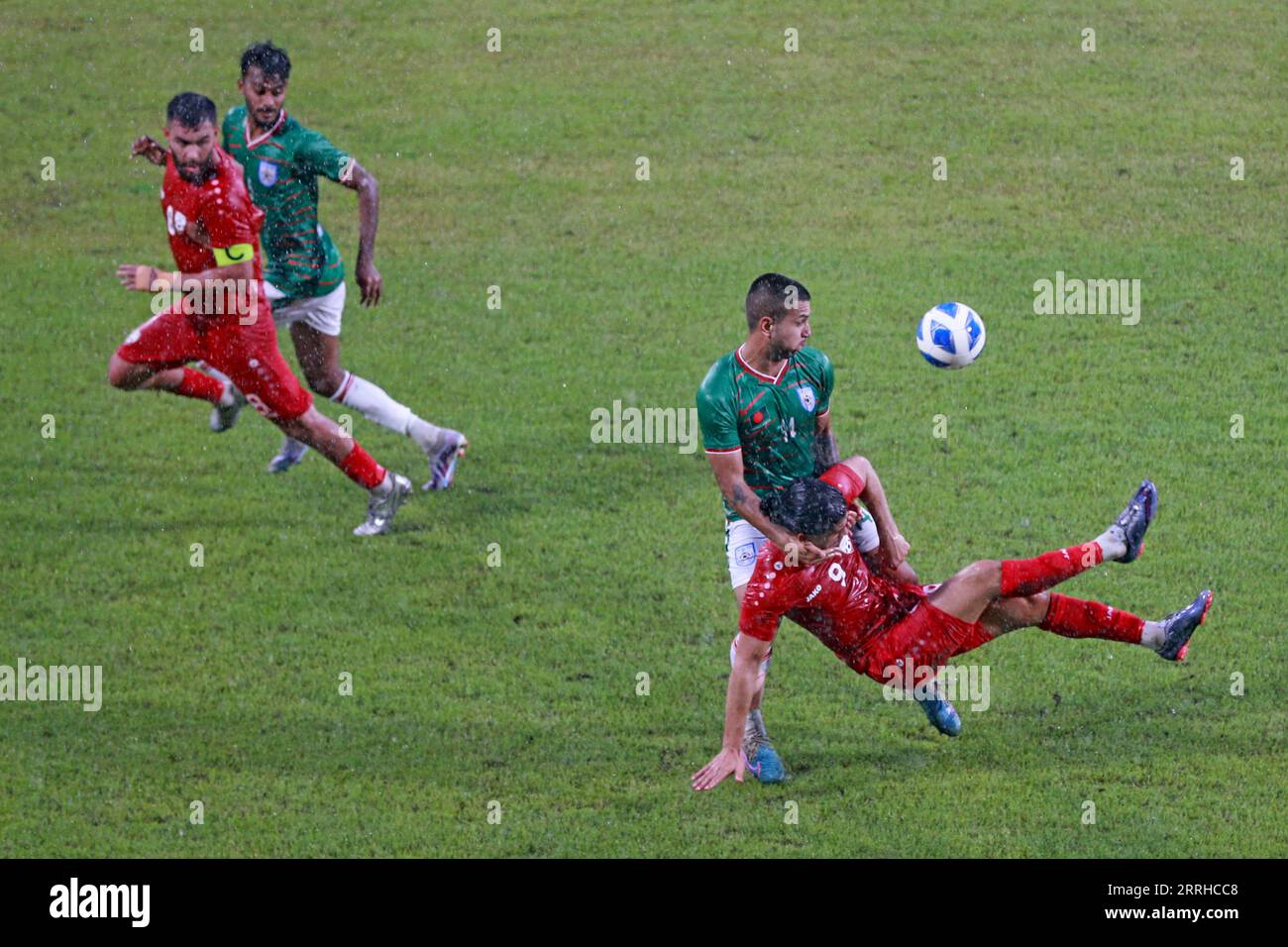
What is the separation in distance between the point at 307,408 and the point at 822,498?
4106 mm

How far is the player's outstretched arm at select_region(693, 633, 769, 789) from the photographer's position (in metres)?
Answer: 8.04

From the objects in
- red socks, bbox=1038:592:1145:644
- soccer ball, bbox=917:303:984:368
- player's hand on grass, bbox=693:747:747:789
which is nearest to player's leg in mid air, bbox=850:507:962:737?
red socks, bbox=1038:592:1145:644

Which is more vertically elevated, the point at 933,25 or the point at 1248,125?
the point at 933,25

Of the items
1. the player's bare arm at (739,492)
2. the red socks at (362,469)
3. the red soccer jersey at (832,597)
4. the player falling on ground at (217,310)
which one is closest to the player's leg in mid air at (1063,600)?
the red soccer jersey at (832,597)

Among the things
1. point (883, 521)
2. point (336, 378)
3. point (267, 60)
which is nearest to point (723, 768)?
point (883, 521)

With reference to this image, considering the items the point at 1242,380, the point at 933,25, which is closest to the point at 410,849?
the point at 1242,380

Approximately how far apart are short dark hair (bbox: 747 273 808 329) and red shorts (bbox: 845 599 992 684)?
163 centimetres

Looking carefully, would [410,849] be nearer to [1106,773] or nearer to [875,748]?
[875,748]

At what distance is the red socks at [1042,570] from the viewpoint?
8094 mm

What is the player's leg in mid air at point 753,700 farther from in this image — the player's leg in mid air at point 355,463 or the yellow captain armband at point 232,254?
the yellow captain armband at point 232,254

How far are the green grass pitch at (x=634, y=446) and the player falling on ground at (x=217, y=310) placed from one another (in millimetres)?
737

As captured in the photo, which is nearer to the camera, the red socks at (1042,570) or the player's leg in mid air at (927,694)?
the red socks at (1042,570)

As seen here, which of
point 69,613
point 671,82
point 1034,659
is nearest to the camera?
point 1034,659

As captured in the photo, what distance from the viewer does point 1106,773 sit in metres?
8.27
